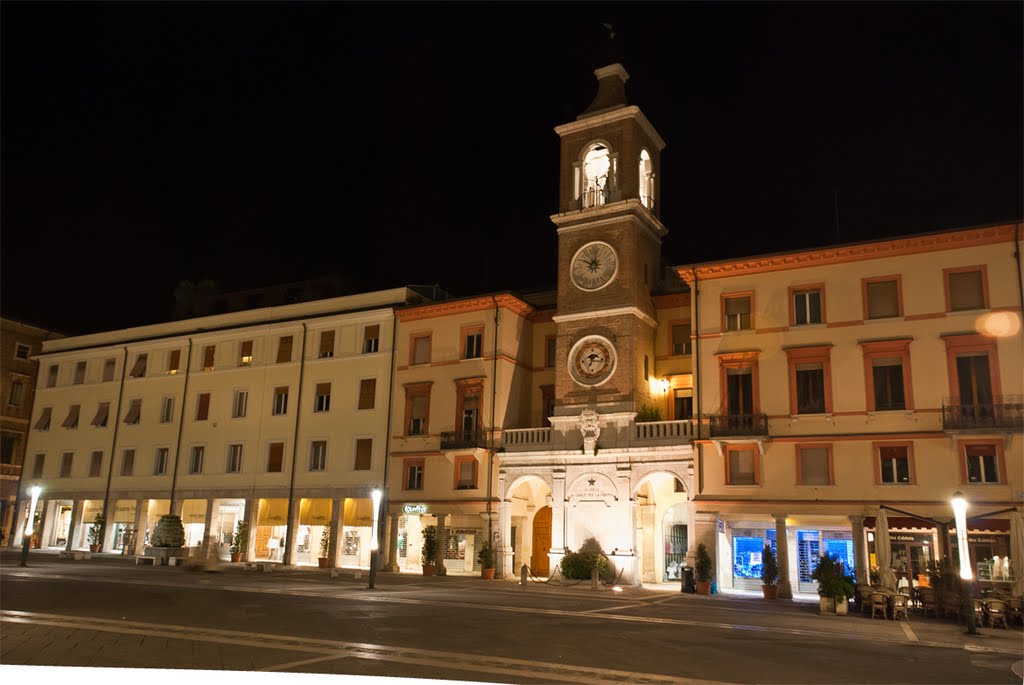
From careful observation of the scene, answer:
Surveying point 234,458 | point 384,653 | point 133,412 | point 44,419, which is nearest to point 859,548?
point 384,653

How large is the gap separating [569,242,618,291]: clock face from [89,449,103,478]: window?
35.2 metres

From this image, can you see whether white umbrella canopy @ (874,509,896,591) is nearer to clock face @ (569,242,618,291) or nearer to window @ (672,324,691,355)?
window @ (672,324,691,355)

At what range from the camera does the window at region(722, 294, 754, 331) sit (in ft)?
117

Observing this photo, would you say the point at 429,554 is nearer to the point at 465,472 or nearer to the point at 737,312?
the point at 465,472

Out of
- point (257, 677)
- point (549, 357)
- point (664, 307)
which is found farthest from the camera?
point (549, 357)

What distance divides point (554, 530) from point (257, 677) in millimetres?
27435

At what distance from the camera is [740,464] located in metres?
34.4

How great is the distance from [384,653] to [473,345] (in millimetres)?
29715

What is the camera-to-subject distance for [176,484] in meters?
50.5

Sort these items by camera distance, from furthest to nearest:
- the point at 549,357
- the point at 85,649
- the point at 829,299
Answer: the point at 549,357 → the point at 829,299 → the point at 85,649

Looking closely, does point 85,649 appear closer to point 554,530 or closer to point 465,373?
point 554,530

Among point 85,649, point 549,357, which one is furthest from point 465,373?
point 85,649

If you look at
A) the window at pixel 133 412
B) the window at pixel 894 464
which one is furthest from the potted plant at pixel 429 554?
the window at pixel 133 412

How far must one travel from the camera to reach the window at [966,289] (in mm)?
31312
